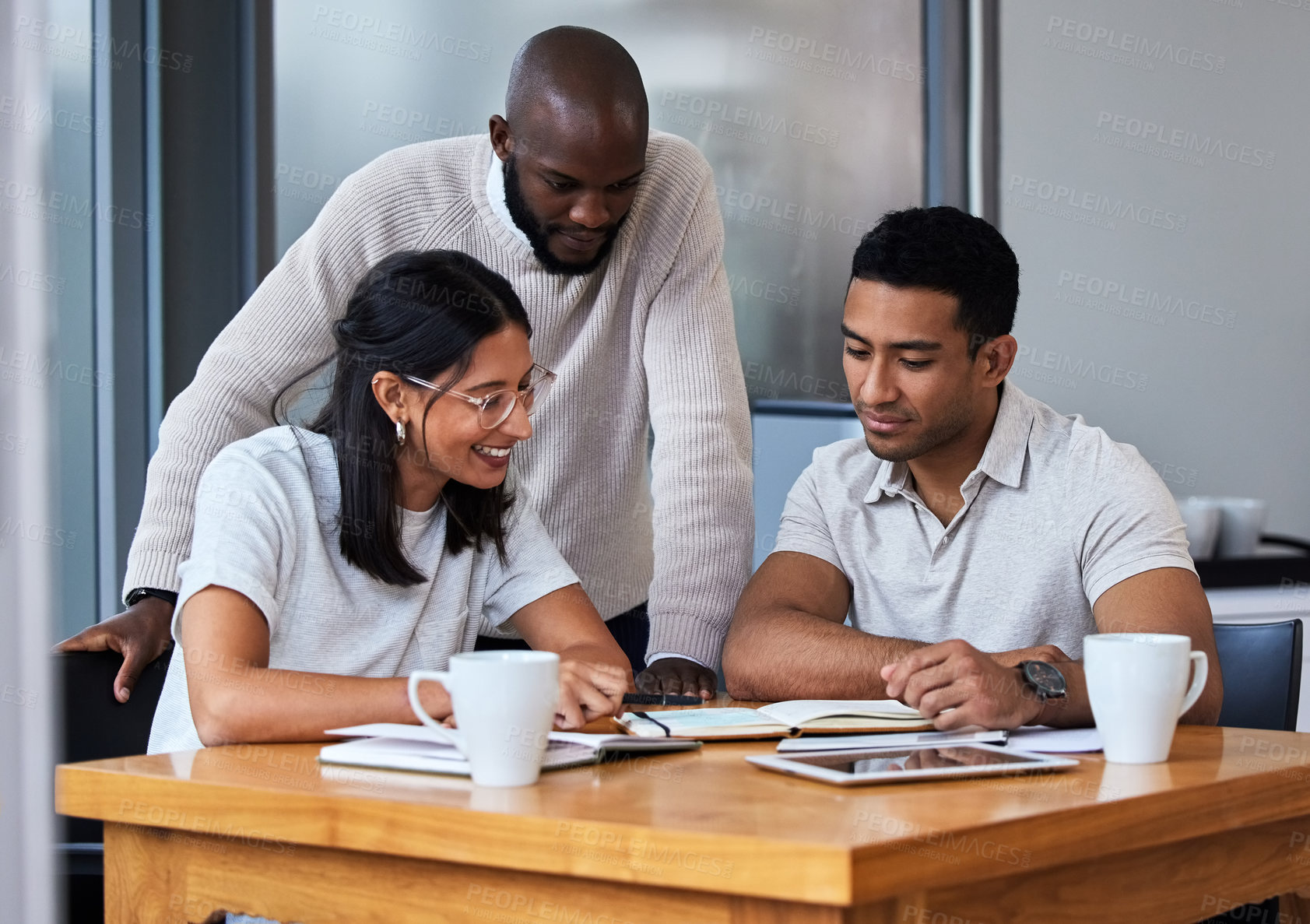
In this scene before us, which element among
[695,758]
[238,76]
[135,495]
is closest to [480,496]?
[695,758]

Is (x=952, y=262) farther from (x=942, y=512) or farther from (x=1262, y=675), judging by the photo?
(x=1262, y=675)

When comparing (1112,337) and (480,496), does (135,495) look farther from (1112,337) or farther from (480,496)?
(1112,337)

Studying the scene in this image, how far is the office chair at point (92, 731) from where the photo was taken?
1.63m

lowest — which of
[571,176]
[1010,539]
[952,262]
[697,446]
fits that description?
[1010,539]

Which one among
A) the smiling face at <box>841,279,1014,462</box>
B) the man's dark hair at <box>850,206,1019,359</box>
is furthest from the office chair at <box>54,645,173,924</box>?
the man's dark hair at <box>850,206,1019,359</box>

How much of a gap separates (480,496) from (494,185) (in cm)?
57

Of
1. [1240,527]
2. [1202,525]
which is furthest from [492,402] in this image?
[1240,527]

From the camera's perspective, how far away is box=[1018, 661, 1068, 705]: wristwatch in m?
1.36

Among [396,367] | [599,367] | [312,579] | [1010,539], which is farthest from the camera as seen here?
[599,367]

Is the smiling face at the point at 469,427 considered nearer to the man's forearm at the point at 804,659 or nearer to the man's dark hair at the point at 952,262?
the man's forearm at the point at 804,659

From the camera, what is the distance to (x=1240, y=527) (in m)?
3.39

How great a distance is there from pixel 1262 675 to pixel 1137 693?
67cm

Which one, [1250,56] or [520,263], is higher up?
[1250,56]

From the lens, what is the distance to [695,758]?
124 centimetres
